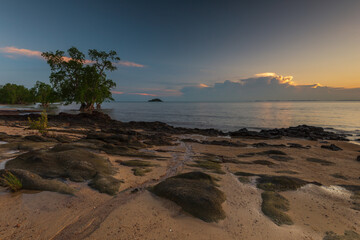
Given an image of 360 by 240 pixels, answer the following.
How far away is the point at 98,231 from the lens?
136 inches

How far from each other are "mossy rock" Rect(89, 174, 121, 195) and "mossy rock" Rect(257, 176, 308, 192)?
17.5 ft

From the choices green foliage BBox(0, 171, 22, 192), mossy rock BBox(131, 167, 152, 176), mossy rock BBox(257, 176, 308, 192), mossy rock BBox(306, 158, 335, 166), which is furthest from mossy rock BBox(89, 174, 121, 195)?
mossy rock BBox(306, 158, 335, 166)

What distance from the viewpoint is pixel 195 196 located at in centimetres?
464

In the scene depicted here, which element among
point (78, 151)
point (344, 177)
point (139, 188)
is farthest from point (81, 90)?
point (344, 177)

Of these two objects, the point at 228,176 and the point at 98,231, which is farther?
the point at 228,176

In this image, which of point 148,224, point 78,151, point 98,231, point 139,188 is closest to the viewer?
point 98,231

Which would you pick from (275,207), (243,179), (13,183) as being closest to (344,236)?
(275,207)

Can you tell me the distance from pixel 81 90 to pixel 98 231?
169ft

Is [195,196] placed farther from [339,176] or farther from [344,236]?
[339,176]

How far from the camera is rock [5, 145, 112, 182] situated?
5785 mm

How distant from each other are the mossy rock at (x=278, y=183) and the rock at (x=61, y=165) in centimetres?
620

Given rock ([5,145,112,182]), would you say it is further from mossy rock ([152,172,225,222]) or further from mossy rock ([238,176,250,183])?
→ mossy rock ([238,176,250,183])

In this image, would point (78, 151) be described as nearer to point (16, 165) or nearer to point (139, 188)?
point (16, 165)

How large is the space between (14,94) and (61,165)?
126751mm
